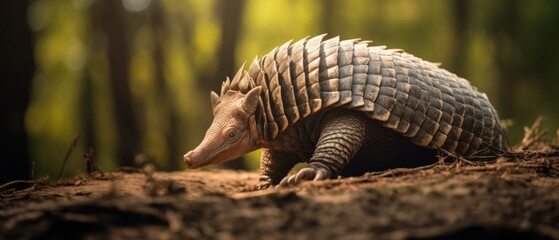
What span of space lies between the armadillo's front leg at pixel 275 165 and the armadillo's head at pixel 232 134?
58cm

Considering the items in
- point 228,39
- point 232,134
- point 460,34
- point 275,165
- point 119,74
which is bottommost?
point 275,165

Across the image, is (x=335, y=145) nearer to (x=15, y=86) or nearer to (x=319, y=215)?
(x=319, y=215)

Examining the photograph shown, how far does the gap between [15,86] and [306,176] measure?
6.02 m

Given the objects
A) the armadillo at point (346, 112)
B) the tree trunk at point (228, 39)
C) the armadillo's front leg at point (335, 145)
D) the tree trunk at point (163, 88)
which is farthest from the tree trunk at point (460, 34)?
the armadillo's front leg at point (335, 145)

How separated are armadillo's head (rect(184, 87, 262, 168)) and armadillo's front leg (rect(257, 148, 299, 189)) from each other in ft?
1.91

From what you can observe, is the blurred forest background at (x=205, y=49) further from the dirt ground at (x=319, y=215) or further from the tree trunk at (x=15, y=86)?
the dirt ground at (x=319, y=215)

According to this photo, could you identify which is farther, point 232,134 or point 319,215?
point 232,134

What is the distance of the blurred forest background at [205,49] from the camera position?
1777 centimetres

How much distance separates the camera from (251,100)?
5113 millimetres

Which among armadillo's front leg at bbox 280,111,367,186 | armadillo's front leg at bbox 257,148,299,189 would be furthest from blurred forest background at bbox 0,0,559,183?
armadillo's front leg at bbox 280,111,367,186

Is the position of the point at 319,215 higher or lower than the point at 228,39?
lower

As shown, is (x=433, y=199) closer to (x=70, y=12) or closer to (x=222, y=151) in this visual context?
(x=222, y=151)

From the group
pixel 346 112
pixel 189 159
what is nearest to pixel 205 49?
pixel 189 159

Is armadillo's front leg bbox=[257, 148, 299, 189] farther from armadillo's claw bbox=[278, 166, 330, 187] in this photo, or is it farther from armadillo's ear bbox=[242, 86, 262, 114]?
armadillo's claw bbox=[278, 166, 330, 187]
